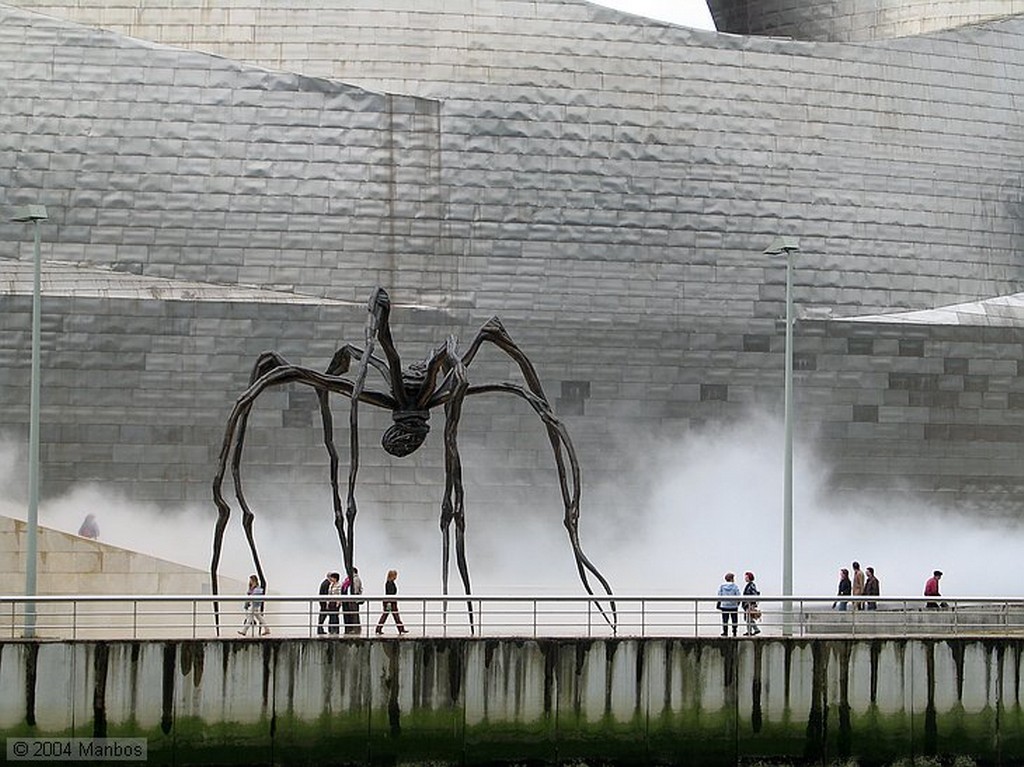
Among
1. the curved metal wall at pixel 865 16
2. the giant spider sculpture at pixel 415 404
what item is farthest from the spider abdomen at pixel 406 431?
the curved metal wall at pixel 865 16

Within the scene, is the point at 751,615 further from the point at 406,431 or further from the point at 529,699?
the point at 406,431

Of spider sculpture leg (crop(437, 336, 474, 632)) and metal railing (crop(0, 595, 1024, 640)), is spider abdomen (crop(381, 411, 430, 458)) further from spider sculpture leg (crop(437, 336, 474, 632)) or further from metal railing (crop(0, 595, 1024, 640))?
metal railing (crop(0, 595, 1024, 640))

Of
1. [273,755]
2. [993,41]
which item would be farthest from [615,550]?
[273,755]

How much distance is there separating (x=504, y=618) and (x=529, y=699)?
779cm

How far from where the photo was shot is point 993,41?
3203cm

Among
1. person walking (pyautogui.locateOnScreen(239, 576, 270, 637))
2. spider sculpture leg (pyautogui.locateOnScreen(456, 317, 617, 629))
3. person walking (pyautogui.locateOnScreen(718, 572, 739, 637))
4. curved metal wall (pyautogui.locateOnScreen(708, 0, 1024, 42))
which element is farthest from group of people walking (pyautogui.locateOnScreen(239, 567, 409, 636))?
curved metal wall (pyautogui.locateOnScreen(708, 0, 1024, 42))

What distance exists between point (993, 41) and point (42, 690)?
21.5 meters

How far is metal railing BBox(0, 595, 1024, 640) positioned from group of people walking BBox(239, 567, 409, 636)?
8 centimetres

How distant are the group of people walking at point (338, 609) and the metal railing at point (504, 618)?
0.08 m

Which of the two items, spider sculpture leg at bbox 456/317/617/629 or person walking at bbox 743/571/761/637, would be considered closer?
spider sculpture leg at bbox 456/317/617/629

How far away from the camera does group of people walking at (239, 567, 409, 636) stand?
55.0 ft

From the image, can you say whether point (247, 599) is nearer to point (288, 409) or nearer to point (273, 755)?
point (273, 755)

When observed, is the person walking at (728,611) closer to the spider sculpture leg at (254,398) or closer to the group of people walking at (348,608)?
the group of people walking at (348,608)

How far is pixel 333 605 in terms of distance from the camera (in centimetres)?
1845
